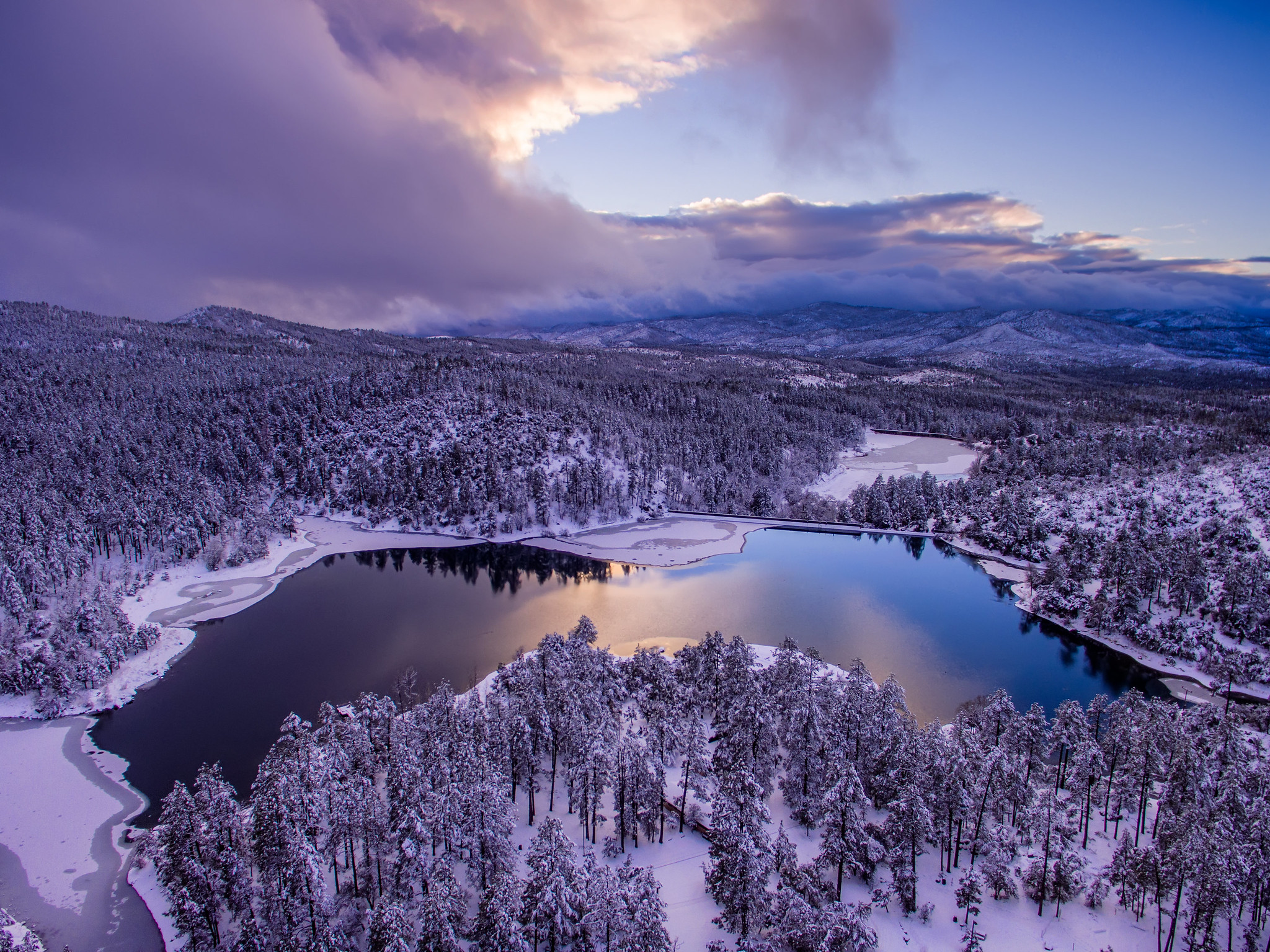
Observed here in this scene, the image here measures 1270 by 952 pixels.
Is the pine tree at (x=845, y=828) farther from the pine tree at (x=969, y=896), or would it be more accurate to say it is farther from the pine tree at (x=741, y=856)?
the pine tree at (x=969, y=896)

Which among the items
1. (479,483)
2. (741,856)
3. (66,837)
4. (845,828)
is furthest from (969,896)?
(479,483)

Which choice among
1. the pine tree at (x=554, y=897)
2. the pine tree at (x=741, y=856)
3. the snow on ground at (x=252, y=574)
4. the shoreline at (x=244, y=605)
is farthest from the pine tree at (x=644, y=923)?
the snow on ground at (x=252, y=574)

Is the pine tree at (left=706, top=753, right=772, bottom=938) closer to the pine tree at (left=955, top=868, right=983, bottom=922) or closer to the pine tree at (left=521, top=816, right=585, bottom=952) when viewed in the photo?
the pine tree at (left=521, top=816, right=585, bottom=952)

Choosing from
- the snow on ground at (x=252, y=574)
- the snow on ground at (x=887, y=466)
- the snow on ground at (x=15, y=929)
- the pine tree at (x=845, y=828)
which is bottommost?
the snow on ground at (x=887, y=466)

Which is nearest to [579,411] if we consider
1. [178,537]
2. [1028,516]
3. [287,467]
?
[287,467]

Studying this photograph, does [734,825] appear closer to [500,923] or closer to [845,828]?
[845,828]

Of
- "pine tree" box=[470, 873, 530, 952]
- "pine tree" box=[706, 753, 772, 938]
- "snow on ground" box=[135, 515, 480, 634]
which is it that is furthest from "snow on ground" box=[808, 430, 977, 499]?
"pine tree" box=[470, 873, 530, 952]
